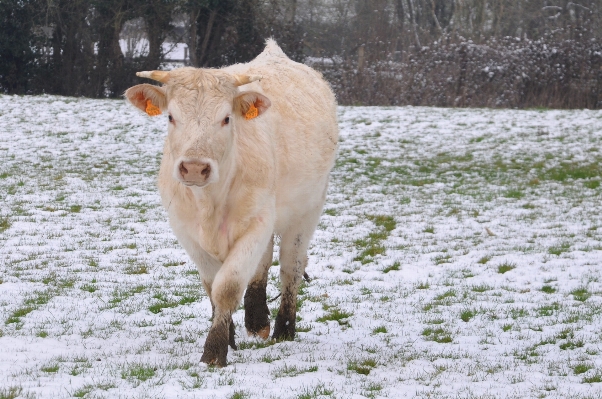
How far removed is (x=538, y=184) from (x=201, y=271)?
1064 centimetres

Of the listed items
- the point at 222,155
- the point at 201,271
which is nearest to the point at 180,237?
the point at 201,271

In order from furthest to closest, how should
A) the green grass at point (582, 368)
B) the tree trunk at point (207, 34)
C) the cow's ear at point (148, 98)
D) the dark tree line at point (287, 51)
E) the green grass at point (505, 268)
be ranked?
the tree trunk at point (207, 34), the dark tree line at point (287, 51), the green grass at point (505, 268), the green grass at point (582, 368), the cow's ear at point (148, 98)

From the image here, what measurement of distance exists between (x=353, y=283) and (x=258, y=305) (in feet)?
7.36

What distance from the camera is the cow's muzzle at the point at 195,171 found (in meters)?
4.90

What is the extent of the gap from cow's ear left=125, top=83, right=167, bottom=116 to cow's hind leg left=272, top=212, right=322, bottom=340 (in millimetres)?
1827

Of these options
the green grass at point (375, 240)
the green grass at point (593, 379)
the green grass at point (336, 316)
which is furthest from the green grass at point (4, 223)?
the green grass at point (593, 379)

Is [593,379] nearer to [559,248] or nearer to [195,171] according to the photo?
[195,171]

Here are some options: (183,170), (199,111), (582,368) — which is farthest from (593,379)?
(199,111)

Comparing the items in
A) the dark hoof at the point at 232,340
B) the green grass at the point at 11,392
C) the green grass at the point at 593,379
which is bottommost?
the dark hoof at the point at 232,340

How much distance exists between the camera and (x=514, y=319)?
23.7 feet

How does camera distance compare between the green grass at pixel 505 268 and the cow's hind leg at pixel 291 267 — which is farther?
the green grass at pixel 505 268

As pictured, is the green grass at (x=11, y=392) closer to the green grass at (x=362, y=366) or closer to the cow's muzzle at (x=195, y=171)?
the cow's muzzle at (x=195, y=171)

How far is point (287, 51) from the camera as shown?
29906 mm

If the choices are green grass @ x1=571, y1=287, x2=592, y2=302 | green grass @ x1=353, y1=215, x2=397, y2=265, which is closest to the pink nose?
green grass @ x1=571, y1=287, x2=592, y2=302
